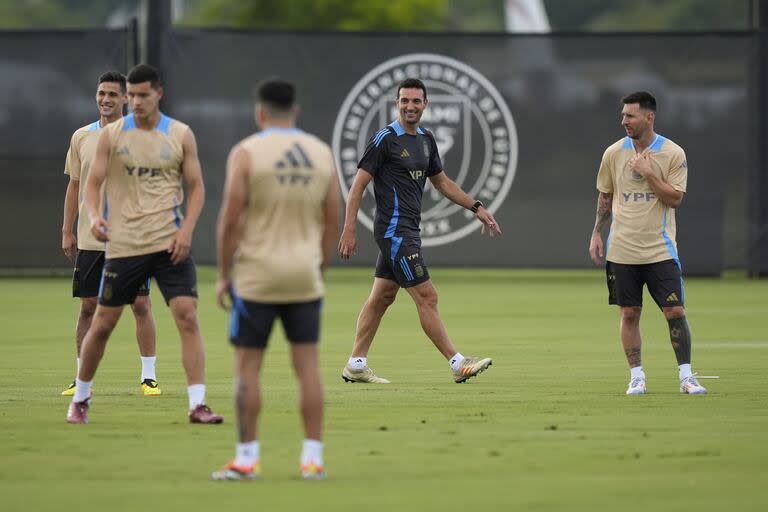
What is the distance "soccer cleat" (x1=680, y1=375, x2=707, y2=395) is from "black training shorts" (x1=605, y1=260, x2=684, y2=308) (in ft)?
1.80

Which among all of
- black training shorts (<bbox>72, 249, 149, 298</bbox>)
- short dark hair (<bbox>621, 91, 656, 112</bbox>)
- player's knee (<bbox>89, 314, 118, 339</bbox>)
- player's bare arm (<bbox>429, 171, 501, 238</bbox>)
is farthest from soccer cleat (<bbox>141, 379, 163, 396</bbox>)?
short dark hair (<bbox>621, 91, 656, 112</bbox>)

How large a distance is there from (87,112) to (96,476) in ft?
53.2

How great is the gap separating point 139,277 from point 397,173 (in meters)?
2.90

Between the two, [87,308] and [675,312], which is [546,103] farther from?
[87,308]

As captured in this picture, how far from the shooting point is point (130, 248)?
993 cm

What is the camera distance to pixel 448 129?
23.0 meters

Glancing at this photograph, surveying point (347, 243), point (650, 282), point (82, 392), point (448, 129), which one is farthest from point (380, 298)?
point (448, 129)

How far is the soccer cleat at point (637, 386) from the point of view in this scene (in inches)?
444

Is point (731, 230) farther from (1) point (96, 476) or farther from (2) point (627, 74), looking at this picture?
(1) point (96, 476)

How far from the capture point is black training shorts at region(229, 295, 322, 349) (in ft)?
25.6

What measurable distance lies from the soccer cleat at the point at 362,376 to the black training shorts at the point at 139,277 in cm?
247

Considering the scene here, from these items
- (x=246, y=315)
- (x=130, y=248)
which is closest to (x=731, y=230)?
(x=130, y=248)

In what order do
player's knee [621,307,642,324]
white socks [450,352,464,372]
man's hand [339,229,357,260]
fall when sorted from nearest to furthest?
1. player's knee [621,307,642,324]
2. white socks [450,352,464,372]
3. man's hand [339,229,357,260]

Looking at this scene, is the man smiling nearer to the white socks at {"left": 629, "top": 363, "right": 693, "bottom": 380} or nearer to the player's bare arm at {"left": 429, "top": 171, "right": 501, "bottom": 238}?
the player's bare arm at {"left": 429, "top": 171, "right": 501, "bottom": 238}
